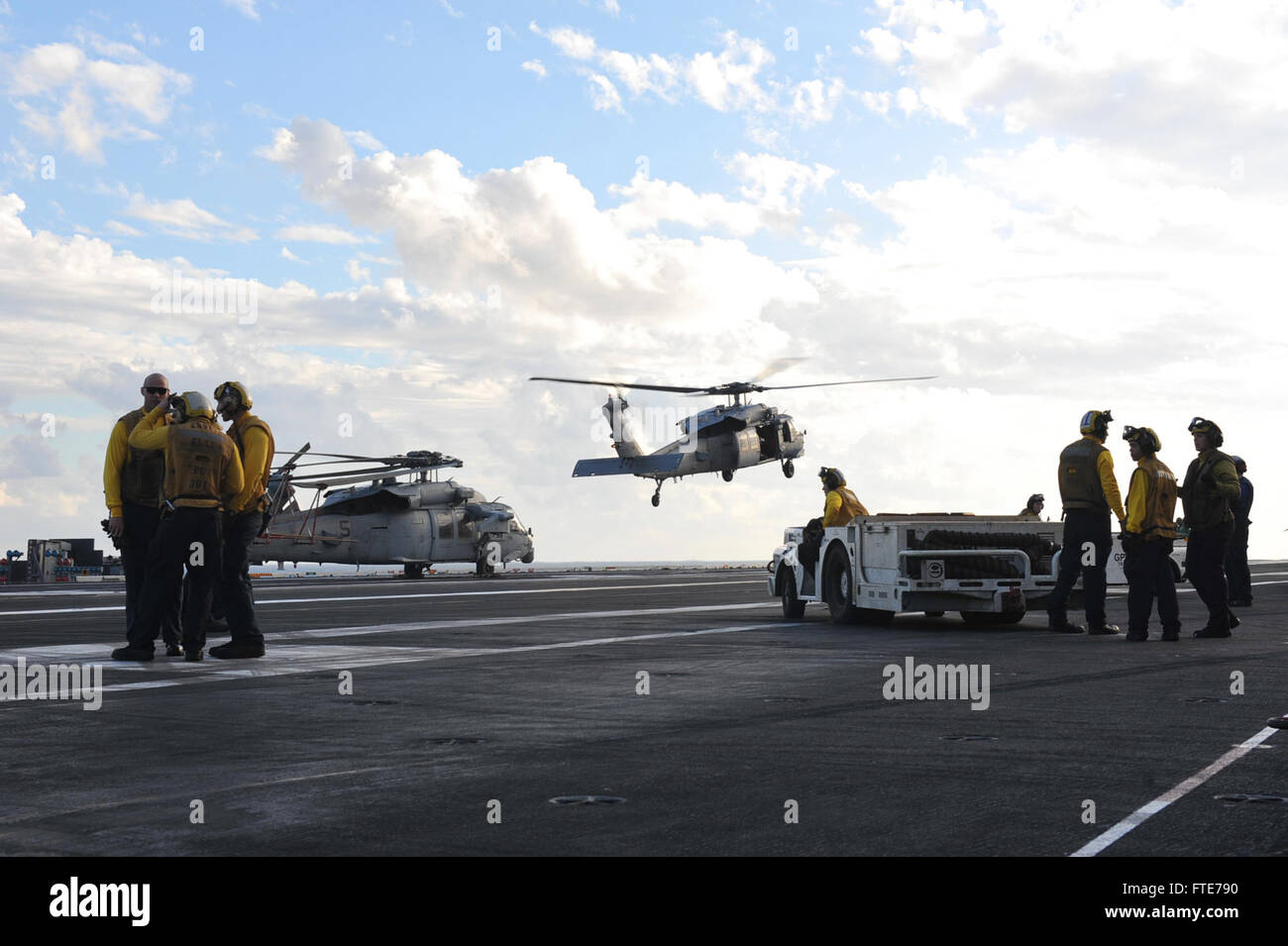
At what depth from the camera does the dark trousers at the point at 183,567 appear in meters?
11.3

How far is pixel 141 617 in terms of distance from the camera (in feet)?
37.9

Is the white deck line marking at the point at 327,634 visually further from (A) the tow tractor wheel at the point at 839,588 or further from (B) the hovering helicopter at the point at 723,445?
(B) the hovering helicopter at the point at 723,445

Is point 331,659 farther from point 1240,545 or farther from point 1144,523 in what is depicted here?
point 1240,545

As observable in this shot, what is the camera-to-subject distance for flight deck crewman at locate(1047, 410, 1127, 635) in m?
14.9

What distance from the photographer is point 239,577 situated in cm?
1159

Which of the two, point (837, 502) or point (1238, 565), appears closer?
point (837, 502)

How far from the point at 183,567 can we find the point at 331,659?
1571mm

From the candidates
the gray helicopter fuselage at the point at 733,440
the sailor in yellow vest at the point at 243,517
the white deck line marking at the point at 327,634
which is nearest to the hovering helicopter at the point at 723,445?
the gray helicopter fuselage at the point at 733,440

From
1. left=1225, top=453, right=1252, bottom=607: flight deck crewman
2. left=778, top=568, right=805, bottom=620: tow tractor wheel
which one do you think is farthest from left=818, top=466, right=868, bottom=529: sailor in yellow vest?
left=1225, top=453, right=1252, bottom=607: flight deck crewman

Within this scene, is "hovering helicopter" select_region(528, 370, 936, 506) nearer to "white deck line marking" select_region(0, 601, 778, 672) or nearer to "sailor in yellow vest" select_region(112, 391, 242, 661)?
"white deck line marking" select_region(0, 601, 778, 672)

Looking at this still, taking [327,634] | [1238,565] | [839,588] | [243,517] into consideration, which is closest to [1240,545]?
[1238,565]

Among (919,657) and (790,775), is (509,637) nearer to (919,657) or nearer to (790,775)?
(919,657)

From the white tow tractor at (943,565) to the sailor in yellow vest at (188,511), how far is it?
755cm
